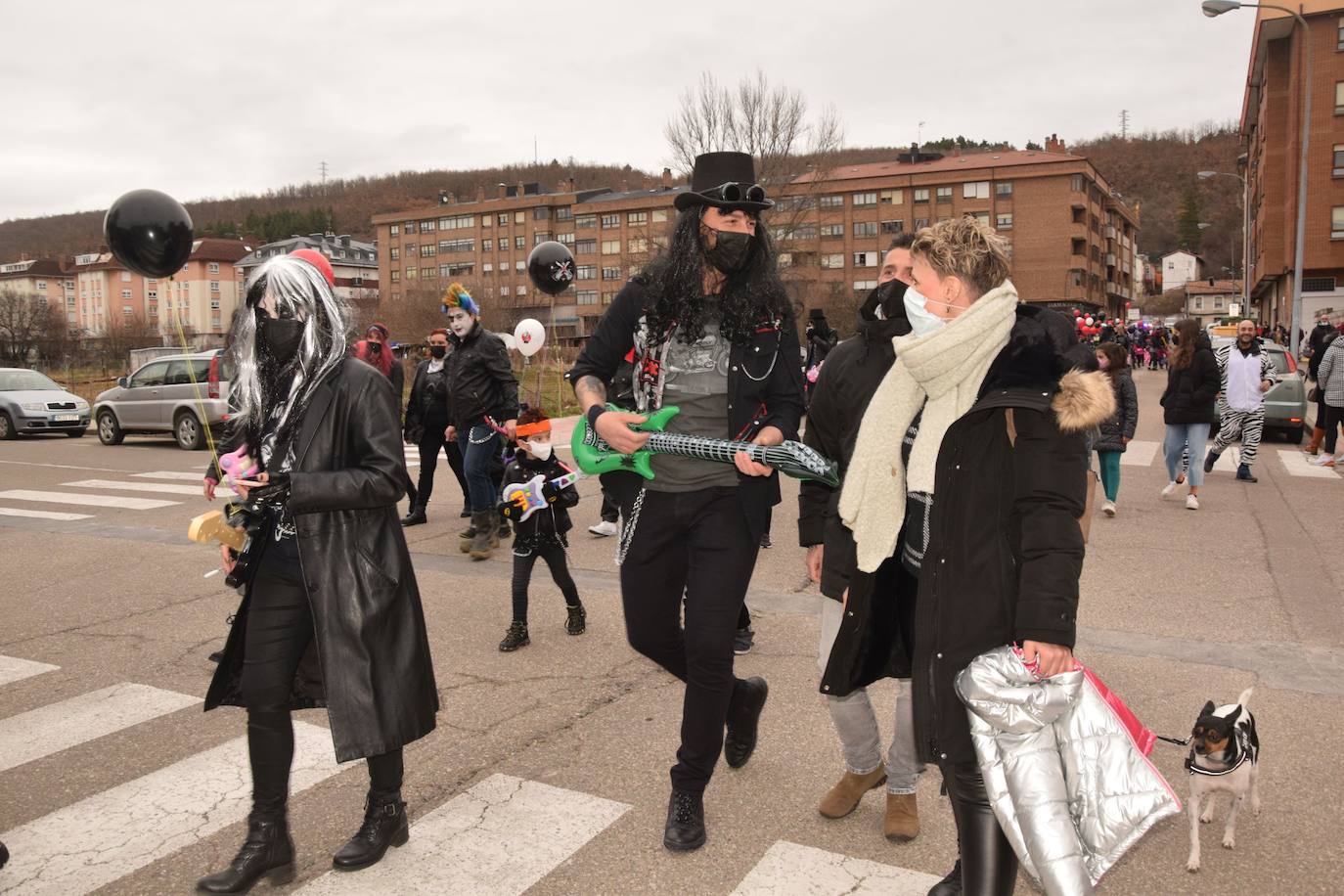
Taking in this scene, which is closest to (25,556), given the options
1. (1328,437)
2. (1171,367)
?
(1171,367)

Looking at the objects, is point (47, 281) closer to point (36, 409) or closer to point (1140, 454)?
point (36, 409)

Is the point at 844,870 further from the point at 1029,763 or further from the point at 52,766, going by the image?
the point at 52,766

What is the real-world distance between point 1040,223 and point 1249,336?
67504 millimetres

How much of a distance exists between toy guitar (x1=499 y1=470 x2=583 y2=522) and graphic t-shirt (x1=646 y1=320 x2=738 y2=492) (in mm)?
2370

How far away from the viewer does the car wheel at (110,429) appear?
742 inches

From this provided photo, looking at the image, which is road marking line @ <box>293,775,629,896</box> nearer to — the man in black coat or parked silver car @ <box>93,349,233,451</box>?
the man in black coat

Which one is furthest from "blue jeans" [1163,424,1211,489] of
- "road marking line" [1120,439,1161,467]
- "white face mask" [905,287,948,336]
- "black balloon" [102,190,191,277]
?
"black balloon" [102,190,191,277]

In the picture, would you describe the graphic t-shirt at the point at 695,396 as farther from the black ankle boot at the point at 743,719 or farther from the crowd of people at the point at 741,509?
the black ankle boot at the point at 743,719

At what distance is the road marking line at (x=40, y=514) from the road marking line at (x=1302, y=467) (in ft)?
47.1

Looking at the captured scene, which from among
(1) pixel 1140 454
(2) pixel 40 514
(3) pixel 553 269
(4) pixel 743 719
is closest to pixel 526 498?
(4) pixel 743 719

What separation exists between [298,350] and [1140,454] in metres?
13.9

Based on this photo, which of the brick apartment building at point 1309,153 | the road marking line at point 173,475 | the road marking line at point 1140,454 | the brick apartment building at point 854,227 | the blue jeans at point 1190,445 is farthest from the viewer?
the brick apartment building at point 854,227

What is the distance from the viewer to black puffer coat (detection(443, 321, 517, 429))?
8016 mm

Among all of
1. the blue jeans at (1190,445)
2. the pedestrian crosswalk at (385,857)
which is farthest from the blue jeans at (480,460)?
the blue jeans at (1190,445)
